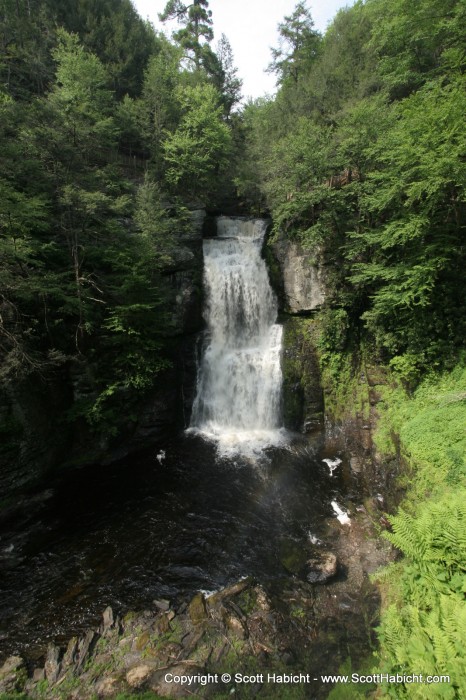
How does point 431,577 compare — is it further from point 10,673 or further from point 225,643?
point 10,673

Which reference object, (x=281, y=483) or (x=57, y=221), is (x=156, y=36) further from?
(x=281, y=483)

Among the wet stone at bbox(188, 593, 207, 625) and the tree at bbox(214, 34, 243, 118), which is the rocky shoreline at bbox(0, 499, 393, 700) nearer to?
the wet stone at bbox(188, 593, 207, 625)

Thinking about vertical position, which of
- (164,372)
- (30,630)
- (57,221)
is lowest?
(30,630)

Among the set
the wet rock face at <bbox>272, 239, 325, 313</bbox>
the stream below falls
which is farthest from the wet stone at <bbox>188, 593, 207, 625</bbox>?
the wet rock face at <bbox>272, 239, 325, 313</bbox>

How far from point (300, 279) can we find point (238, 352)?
15.4 ft

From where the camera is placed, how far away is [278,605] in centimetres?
702

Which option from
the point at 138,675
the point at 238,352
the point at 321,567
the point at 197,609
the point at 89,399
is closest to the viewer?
the point at 138,675

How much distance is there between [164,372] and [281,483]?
7.16 m

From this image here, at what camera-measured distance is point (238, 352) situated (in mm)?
15820

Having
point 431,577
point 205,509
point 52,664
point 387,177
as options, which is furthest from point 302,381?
point 52,664

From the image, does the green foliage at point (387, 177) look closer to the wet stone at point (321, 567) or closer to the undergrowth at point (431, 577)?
the undergrowth at point (431, 577)

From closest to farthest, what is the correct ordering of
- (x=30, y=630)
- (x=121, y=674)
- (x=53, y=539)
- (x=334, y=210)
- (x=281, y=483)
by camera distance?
1. (x=121, y=674)
2. (x=30, y=630)
3. (x=53, y=539)
4. (x=281, y=483)
5. (x=334, y=210)

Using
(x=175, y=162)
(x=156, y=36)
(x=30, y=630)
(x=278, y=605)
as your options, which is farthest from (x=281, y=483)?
(x=156, y=36)

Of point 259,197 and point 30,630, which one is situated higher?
point 259,197
